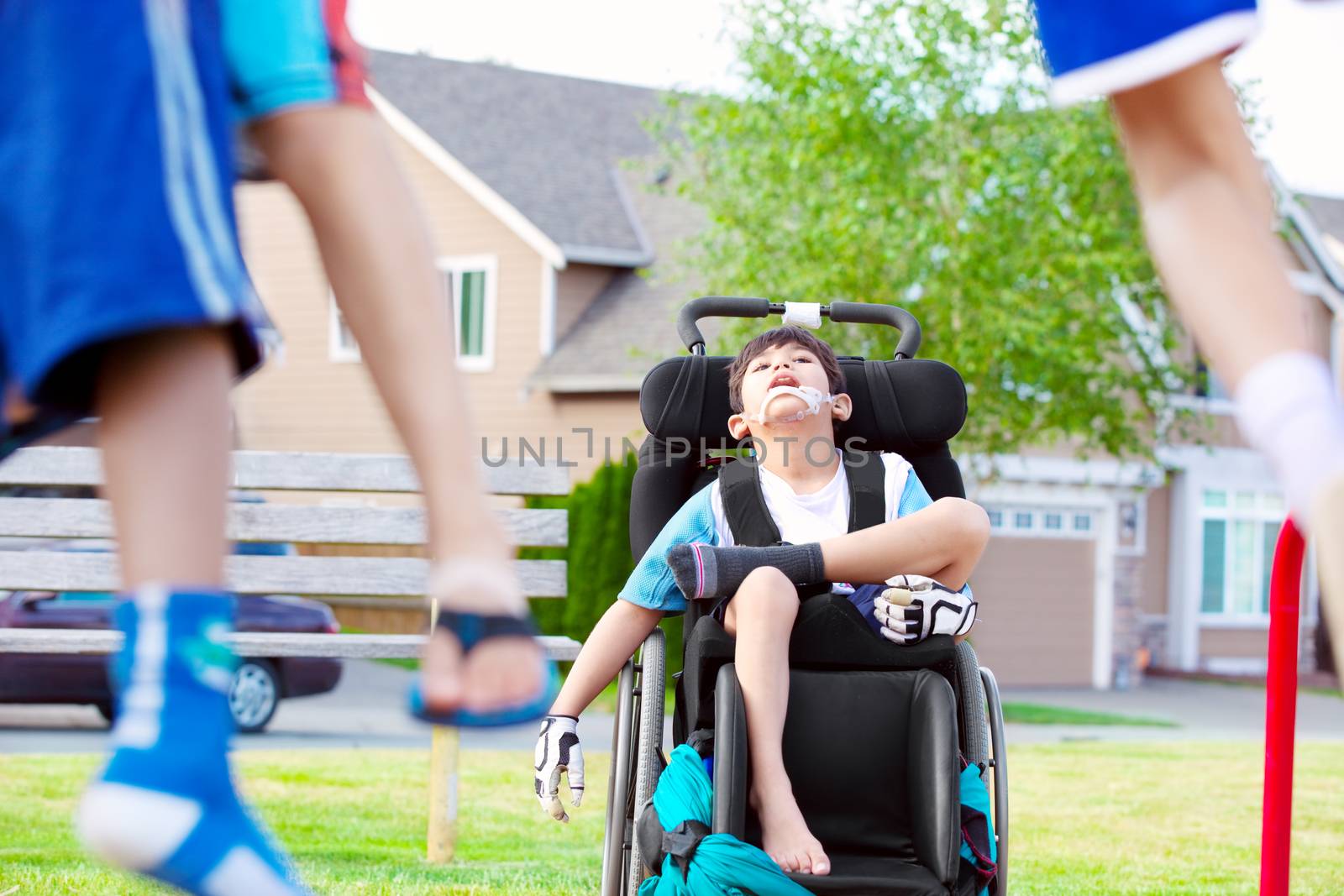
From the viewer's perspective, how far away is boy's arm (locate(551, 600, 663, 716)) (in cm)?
334

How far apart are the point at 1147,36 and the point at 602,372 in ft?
51.7

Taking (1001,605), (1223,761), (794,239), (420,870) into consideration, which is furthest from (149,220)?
(1001,605)

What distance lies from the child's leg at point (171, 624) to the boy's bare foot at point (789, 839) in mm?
1833

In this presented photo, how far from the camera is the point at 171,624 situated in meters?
1.15

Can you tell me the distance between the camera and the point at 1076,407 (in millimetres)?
14148

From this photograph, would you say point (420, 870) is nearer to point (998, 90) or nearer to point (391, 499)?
point (998, 90)

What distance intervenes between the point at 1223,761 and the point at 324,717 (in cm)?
632

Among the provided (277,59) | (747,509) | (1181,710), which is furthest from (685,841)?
(1181,710)

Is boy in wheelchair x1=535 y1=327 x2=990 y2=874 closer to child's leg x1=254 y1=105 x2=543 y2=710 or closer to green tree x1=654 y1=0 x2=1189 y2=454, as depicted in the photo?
child's leg x1=254 y1=105 x2=543 y2=710

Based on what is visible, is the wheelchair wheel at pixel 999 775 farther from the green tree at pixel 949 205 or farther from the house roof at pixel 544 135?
the house roof at pixel 544 135

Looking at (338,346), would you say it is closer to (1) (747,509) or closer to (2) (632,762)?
(1) (747,509)

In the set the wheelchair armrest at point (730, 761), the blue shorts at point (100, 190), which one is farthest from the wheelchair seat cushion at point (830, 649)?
the blue shorts at point (100, 190)

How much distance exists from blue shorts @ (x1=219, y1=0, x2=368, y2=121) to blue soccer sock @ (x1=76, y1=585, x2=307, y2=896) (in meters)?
0.38

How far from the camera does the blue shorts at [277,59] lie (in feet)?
3.89
